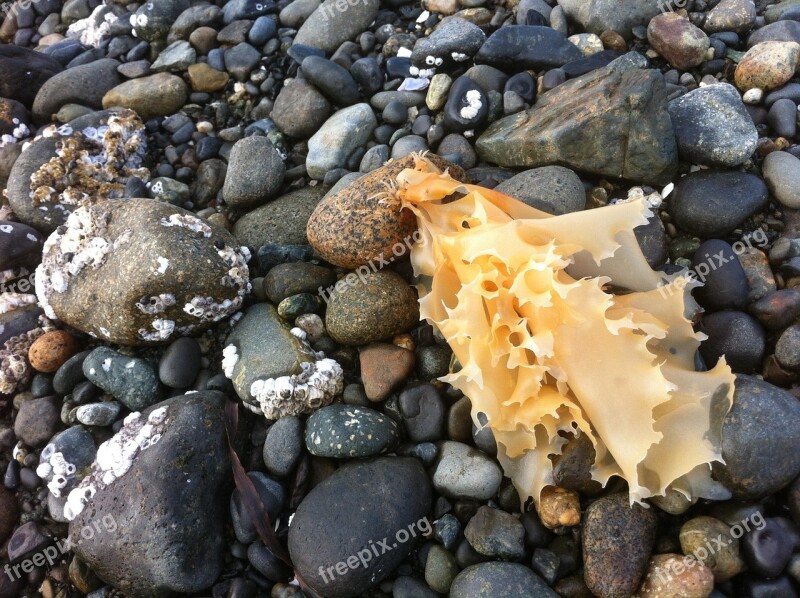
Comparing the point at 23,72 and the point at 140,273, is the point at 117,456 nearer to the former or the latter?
the point at 140,273

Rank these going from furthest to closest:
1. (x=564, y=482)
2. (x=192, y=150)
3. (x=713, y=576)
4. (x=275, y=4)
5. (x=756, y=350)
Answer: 1. (x=275, y=4)
2. (x=192, y=150)
3. (x=756, y=350)
4. (x=564, y=482)
5. (x=713, y=576)

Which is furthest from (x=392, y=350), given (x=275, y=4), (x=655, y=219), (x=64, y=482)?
(x=275, y=4)

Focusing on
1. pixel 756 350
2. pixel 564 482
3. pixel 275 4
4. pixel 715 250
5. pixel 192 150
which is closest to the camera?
pixel 564 482

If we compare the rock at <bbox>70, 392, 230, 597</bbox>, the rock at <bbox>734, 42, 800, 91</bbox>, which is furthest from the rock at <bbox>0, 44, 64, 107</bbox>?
the rock at <bbox>734, 42, 800, 91</bbox>

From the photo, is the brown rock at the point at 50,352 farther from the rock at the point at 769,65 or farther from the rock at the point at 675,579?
the rock at the point at 769,65

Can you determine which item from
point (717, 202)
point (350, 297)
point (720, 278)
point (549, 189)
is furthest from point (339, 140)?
point (720, 278)

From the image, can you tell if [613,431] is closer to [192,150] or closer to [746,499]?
[746,499]

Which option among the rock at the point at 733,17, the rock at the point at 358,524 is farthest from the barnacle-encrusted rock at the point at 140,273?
the rock at the point at 733,17
